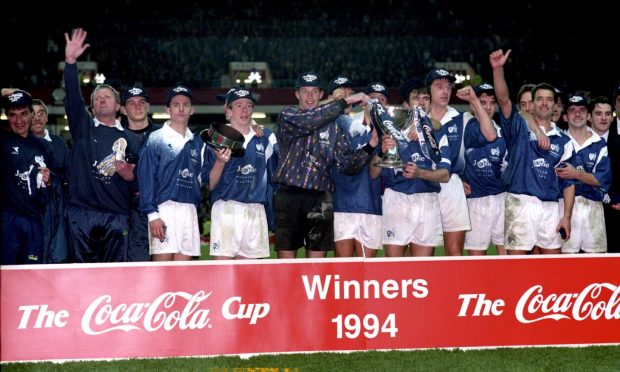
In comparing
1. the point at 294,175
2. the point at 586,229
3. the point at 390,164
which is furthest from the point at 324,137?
the point at 586,229

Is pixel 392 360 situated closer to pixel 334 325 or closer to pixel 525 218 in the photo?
pixel 334 325

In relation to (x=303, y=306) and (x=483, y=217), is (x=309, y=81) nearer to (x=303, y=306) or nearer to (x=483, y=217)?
(x=303, y=306)

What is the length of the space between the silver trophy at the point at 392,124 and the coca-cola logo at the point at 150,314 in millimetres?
1787

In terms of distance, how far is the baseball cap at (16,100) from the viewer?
20.7ft

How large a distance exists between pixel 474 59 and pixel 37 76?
24330mm

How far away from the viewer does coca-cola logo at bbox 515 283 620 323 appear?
548 centimetres

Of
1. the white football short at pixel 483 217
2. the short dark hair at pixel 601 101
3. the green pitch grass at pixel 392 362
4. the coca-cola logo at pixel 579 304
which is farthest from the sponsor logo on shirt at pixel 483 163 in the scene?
the green pitch grass at pixel 392 362

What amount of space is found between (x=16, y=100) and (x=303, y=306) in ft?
10.3

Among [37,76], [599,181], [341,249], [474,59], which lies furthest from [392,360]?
[474,59]

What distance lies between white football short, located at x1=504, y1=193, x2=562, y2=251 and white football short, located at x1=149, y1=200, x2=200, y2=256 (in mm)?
2804

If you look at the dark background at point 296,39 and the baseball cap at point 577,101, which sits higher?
the dark background at point 296,39

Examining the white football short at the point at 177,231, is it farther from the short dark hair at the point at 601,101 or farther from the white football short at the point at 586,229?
the short dark hair at the point at 601,101

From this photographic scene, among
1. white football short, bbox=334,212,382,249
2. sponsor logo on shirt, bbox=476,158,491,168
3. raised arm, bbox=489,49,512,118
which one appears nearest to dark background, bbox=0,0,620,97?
sponsor logo on shirt, bbox=476,158,491,168

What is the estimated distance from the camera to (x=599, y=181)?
6.93 meters
